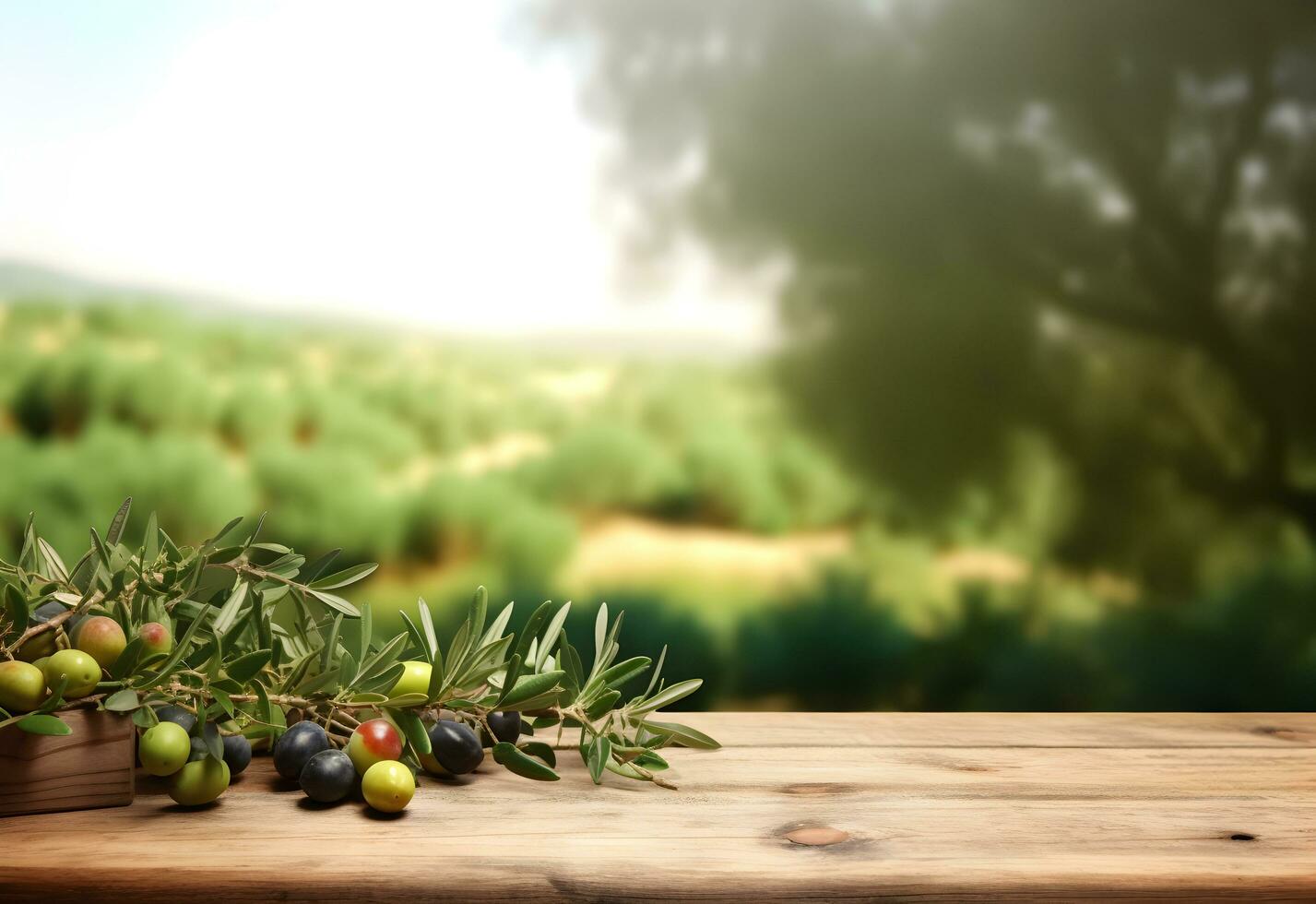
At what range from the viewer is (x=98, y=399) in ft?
3.61

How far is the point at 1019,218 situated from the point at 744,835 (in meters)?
0.82

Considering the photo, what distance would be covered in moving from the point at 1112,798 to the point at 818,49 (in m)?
0.85

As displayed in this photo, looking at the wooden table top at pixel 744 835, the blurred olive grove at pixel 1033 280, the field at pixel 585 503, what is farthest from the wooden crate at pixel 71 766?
the blurred olive grove at pixel 1033 280

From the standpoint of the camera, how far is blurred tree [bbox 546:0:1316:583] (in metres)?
1.14

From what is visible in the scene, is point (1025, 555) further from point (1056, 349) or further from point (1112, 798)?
point (1112, 798)

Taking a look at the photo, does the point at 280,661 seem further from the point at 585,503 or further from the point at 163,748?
the point at 585,503

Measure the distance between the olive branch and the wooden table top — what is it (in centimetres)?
5

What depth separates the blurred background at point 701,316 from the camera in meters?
1.11

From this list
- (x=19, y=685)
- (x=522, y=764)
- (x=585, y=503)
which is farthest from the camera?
(x=585, y=503)

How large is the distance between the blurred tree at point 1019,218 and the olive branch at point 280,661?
0.49m

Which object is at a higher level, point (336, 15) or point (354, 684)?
point (336, 15)

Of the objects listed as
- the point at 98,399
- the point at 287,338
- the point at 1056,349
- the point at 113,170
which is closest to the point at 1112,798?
the point at 1056,349

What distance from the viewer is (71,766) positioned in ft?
2.27

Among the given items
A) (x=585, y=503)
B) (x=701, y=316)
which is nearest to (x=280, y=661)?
(x=585, y=503)
